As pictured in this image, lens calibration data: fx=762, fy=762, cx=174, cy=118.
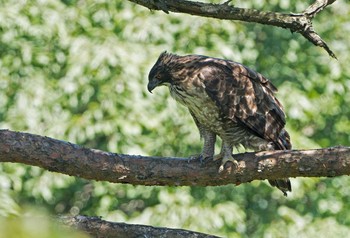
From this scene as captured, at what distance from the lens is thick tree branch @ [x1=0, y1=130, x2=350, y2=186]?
3375 millimetres

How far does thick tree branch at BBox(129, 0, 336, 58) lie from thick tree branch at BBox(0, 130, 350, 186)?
19.3 inches

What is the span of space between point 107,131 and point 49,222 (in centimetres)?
617

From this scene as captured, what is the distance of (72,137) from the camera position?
6.93 meters

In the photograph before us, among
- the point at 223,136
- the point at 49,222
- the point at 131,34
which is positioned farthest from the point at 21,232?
the point at 131,34

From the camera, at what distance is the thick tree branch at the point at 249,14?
3234mm

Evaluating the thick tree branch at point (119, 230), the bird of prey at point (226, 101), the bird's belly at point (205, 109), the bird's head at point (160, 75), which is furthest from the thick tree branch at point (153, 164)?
the bird's head at point (160, 75)

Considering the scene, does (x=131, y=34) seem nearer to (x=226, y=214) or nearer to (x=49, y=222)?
(x=226, y=214)

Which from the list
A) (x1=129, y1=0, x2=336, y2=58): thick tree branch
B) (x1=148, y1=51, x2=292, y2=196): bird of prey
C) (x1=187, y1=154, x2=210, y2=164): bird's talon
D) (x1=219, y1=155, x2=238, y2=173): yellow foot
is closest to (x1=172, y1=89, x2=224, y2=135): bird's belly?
(x1=148, y1=51, x2=292, y2=196): bird of prey

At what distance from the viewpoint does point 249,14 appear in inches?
129

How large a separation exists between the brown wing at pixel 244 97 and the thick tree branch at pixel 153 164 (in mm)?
576

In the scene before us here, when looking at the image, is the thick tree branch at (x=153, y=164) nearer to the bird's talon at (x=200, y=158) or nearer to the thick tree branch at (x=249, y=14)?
the bird's talon at (x=200, y=158)

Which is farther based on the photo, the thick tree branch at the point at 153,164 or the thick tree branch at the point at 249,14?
the thick tree branch at the point at 153,164

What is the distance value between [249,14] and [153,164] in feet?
2.84

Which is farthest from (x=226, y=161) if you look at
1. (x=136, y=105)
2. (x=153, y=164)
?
(x=136, y=105)
